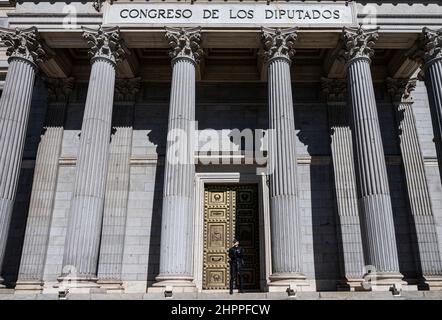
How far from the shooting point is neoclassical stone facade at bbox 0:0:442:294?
55.3 ft

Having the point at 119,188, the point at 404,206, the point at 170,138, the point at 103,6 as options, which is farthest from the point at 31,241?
the point at 404,206

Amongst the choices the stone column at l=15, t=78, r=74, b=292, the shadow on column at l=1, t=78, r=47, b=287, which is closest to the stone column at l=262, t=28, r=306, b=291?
the stone column at l=15, t=78, r=74, b=292

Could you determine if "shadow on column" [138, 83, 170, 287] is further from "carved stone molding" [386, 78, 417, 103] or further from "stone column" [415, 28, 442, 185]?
"stone column" [415, 28, 442, 185]

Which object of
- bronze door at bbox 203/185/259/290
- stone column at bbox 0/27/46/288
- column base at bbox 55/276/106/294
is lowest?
column base at bbox 55/276/106/294

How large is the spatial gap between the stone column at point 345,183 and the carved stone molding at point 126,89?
9.75m

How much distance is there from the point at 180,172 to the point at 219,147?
17.9 feet

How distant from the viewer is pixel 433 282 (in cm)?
1942

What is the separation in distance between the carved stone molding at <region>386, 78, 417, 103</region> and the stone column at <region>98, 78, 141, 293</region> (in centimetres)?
1302

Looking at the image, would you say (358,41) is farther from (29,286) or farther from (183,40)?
(29,286)

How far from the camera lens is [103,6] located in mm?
19438

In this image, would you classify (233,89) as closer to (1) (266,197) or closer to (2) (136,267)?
(1) (266,197)

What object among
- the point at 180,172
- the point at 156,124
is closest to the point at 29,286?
the point at 180,172

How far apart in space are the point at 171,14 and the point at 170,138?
5786 mm

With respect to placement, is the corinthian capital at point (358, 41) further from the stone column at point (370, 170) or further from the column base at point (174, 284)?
the column base at point (174, 284)
